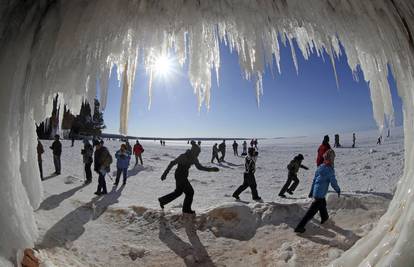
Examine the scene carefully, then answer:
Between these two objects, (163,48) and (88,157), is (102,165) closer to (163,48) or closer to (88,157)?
(88,157)

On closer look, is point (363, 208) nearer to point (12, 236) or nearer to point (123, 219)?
point (123, 219)

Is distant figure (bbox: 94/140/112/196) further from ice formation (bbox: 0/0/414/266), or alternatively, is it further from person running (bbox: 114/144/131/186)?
ice formation (bbox: 0/0/414/266)

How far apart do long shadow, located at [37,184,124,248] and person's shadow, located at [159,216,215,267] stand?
1554 millimetres

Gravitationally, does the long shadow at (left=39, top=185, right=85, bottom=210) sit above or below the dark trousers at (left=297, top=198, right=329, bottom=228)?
below

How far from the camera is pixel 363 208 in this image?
7148 mm

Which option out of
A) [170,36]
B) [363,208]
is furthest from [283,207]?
[170,36]

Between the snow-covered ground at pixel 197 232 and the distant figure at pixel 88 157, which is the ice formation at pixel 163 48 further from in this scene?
the distant figure at pixel 88 157

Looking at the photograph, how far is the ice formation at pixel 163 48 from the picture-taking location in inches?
97.0

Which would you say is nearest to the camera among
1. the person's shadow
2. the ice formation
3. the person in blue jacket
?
the ice formation

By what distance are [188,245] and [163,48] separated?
151 inches

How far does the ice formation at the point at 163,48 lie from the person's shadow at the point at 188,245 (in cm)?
283

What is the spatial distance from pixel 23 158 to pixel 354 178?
13.6 metres

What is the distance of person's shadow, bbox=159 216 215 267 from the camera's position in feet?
18.2

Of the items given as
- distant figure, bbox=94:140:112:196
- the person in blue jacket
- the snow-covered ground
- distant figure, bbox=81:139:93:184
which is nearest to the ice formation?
the snow-covered ground
